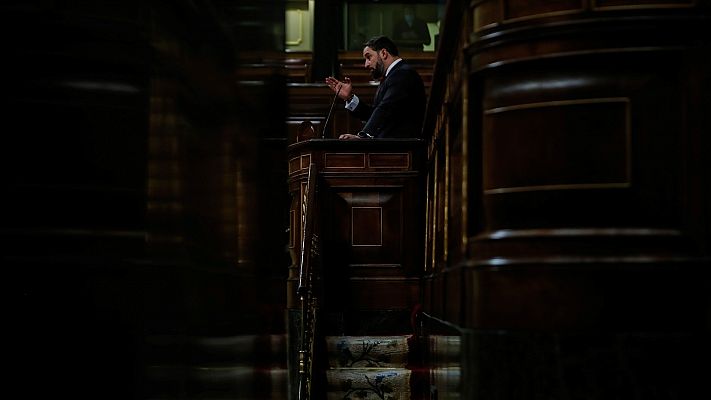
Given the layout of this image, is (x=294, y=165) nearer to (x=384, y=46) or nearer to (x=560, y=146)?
(x=384, y=46)

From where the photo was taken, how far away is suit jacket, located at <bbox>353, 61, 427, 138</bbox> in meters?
5.77

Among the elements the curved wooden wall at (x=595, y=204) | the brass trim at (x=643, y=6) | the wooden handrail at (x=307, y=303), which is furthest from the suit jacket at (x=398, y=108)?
the brass trim at (x=643, y=6)

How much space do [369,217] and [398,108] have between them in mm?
811

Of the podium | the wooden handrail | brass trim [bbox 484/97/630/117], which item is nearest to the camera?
brass trim [bbox 484/97/630/117]

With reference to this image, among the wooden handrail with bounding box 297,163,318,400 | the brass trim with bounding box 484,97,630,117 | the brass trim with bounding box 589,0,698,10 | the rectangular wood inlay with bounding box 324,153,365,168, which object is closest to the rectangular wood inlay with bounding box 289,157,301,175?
the rectangular wood inlay with bounding box 324,153,365,168

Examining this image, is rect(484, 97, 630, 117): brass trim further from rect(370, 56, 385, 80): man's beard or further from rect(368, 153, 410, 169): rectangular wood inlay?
rect(370, 56, 385, 80): man's beard

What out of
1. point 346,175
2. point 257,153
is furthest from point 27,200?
point 346,175

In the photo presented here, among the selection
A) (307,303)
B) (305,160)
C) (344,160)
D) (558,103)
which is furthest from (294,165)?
(558,103)

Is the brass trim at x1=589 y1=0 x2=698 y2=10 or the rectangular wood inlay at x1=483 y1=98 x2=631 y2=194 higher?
the brass trim at x1=589 y1=0 x2=698 y2=10

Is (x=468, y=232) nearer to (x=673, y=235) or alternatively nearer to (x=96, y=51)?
(x=673, y=235)

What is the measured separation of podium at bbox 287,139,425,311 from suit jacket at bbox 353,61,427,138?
11.6 inches

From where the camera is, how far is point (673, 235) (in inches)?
89.9

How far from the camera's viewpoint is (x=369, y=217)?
549 cm

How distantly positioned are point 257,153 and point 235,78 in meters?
0.19
